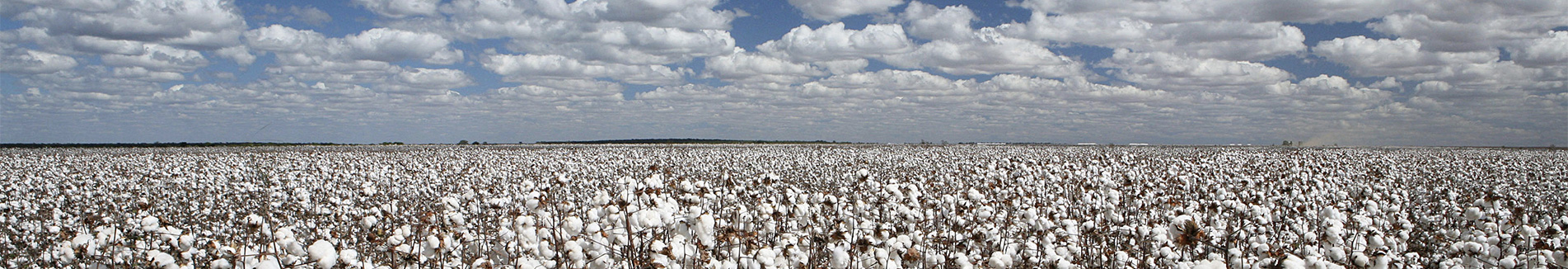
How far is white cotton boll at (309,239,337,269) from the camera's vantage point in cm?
482

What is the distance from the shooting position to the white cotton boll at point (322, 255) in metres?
4.82

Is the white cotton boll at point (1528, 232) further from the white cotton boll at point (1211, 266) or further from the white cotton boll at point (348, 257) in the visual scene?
the white cotton boll at point (348, 257)

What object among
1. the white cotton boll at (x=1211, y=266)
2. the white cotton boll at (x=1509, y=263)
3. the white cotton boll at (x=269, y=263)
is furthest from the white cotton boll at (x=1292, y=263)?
the white cotton boll at (x=269, y=263)

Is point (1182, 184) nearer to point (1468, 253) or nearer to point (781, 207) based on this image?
point (1468, 253)

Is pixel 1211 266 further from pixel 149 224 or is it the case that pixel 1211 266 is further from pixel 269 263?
pixel 149 224

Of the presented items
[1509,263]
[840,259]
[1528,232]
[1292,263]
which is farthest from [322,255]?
[1528,232]

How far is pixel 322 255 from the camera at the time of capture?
4852mm

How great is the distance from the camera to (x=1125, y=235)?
8.26 m

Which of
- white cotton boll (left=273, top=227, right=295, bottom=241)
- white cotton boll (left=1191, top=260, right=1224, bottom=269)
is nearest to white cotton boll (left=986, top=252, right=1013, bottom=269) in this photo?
white cotton boll (left=1191, top=260, right=1224, bottom=269)

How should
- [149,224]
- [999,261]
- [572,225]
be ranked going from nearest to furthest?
[572,225], [999,261], [149,224]

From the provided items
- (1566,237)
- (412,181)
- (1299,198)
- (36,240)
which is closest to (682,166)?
(412,181)

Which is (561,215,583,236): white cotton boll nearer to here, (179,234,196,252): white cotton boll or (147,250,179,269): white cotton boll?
(147,250,179,269): white cotton boll

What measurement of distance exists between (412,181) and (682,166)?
8.93 metres

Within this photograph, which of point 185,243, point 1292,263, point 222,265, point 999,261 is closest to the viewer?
point 1292,263
